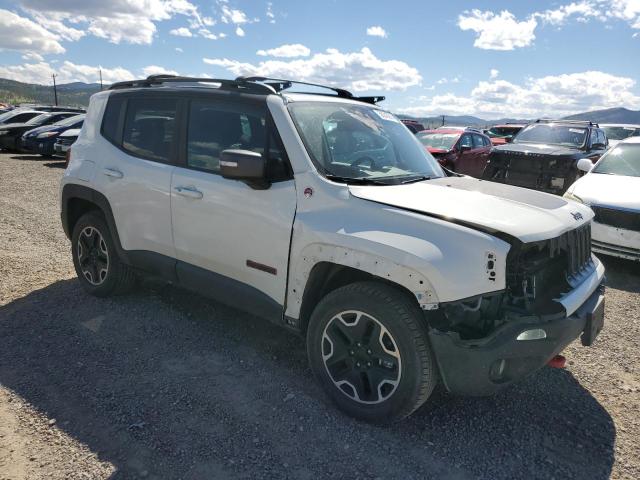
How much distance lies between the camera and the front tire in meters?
2.69

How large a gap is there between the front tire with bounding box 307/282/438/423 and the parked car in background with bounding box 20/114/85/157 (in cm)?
1624

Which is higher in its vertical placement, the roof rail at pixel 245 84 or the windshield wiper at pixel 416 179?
the roof rail at pixel 245 84

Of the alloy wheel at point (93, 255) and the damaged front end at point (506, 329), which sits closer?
the damaged front end at point (506, 329)

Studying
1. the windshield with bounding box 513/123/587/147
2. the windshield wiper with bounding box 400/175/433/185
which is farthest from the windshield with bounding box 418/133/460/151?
the windshield wiper with bounding box 400/175/433/185

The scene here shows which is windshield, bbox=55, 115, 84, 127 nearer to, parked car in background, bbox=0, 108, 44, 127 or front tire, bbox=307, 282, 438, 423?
parked car in background, bbox=0, 108, 44, 127

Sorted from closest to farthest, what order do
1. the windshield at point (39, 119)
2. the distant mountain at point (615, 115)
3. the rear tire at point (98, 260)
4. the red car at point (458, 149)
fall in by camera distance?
the rear tire at point (98, 260) → the red car at point (458, 149) → the windshield at point (39, 119) → the distant mountain at point (615, 115)

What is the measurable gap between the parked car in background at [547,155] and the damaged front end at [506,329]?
23.1 feet

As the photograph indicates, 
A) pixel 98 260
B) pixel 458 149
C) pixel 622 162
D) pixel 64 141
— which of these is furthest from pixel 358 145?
pixel 64 141

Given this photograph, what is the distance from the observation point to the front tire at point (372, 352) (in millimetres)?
2686

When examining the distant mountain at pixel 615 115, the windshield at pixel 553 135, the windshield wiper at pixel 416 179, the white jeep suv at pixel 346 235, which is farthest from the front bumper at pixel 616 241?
the distant mountain at pixel 615 115

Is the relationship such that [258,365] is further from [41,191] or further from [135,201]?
[41,191]

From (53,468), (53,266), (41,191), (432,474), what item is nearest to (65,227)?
(53,266)

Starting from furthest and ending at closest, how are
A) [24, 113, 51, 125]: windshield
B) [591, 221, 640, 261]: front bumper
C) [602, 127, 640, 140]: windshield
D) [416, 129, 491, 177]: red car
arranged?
[24, 113, 51, 125]: windshield → [602, 127, 640, 140]: windshield → [416, 129, 491, 177]: red car → [591, 221, 640, 261]: front bumper

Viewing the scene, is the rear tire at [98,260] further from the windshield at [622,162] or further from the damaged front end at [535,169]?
the damaged front end at [535,169]
